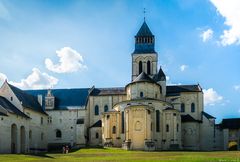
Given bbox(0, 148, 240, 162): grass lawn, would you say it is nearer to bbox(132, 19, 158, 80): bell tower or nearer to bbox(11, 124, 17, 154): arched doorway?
bbox(11, 124, 17, 154): arched doorway

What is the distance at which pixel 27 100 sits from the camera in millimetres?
99312

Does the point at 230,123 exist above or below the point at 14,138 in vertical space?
above

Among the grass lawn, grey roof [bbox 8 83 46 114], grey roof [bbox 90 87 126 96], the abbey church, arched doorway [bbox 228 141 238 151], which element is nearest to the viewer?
the grass lawn

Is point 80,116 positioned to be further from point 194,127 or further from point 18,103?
point 194,127

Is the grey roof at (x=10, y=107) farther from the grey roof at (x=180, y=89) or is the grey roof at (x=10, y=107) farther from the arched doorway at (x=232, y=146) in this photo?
the arched doorway at (x=232, y=146)

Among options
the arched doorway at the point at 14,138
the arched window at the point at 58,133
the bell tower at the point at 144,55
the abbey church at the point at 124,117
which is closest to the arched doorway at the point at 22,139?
the abbey church at the point at 124,117

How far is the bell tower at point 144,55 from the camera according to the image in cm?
11462

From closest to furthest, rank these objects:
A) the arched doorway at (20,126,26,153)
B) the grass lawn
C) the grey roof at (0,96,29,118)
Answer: the grass lawn, the grey roof at (0,96,29,118), the arched doorway at (20,126,26,153)

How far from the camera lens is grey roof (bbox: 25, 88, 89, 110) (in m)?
110

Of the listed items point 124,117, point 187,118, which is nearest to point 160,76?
point 187,118

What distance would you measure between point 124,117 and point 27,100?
70.8 feet

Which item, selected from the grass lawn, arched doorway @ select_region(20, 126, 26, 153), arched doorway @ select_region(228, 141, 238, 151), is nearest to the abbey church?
arched doorway @ select_region(20, 126, 26, 153)

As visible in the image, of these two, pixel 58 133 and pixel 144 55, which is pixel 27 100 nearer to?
pixel 58 133

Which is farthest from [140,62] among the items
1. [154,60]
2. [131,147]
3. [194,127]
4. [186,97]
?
[131,147]
